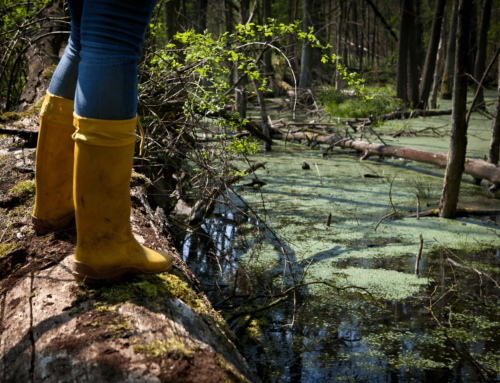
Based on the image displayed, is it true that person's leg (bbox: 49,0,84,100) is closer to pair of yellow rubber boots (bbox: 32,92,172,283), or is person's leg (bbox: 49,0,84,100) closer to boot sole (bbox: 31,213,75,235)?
pair of yellow rubber boots (bbox: 32,92,172,283)

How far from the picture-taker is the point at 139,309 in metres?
1.07

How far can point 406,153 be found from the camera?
535cm

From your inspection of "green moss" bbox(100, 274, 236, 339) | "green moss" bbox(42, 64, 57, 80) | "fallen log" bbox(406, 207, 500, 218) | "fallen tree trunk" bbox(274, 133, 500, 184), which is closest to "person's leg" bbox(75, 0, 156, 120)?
"green moss" bbox(100, 274, 236, 339)

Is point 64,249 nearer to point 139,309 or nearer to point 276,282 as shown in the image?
point 139,309

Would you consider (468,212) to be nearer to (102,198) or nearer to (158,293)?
(158,293)

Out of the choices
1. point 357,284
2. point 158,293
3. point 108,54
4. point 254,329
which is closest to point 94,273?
point 158,293

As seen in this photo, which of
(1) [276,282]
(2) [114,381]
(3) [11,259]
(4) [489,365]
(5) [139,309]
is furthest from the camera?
(1) [276,282]

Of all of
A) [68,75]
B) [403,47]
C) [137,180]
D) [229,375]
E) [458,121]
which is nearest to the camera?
[229,375]

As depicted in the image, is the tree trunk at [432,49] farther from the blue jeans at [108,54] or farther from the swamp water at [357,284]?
the blue jeans at [108,54]

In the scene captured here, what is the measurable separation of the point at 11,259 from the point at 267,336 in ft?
3.33

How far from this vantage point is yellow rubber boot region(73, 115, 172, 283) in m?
1.10

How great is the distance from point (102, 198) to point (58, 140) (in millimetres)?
380

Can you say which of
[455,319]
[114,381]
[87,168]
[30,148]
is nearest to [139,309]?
[114,381]

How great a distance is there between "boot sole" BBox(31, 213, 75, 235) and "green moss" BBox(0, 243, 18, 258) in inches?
3.3
